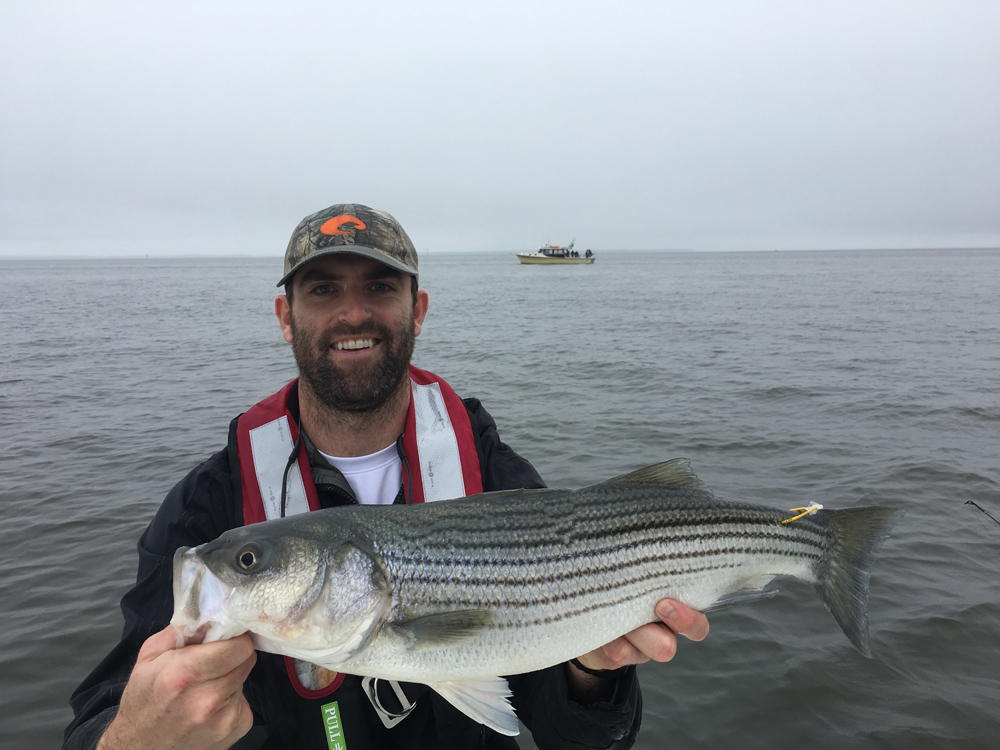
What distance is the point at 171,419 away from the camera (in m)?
13.3

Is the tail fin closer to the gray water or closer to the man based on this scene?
the man

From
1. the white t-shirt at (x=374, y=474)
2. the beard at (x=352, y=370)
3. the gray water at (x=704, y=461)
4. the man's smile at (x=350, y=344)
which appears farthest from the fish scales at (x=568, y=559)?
the gray water at (x=704, y=461)

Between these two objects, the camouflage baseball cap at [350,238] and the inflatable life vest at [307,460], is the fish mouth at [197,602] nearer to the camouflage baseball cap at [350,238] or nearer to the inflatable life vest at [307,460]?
the inflatable life vest at [307,460]

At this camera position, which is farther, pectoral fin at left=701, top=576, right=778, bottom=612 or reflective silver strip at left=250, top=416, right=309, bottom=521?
reflective silver strip at left=250, top=416, right=309, bottom=521

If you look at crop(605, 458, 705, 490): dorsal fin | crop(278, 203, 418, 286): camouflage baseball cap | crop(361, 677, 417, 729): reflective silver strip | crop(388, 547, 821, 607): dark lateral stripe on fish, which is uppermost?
crop(278, 203, 418, 286): camouflage baseball cap

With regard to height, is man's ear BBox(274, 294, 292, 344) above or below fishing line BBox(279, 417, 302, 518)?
above

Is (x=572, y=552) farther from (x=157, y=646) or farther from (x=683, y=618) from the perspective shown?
(x=157, y=646)

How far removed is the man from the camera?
284 centimetres

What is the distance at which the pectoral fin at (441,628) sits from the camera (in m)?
2.43

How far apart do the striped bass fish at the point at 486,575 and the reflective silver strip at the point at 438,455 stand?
60 centimetres

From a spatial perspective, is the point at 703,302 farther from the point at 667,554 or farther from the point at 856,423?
the point at 667,554

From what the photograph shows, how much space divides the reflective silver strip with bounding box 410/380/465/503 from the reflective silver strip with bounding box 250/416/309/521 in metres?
0.71

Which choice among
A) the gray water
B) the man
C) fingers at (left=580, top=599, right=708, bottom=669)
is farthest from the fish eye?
the gray water

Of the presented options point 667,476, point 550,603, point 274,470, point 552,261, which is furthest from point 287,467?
point 552,261
